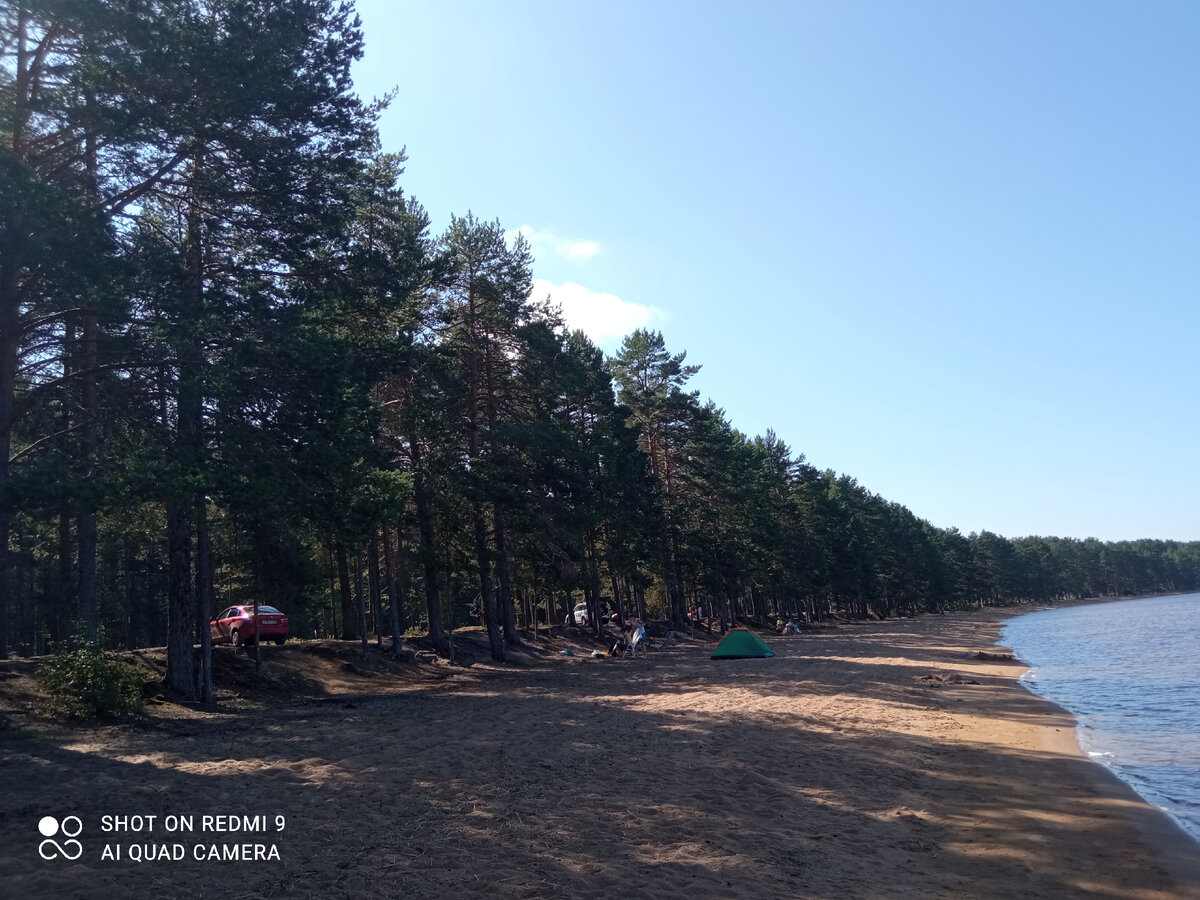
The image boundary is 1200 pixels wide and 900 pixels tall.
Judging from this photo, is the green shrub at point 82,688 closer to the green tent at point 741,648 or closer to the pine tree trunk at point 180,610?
the pine tree trunk at point 180,610

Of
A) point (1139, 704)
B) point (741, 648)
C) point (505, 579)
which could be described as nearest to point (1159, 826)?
point (1139, 704)

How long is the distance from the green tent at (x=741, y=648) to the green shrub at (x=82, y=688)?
71.3 ft

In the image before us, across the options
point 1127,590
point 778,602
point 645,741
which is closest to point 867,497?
point 778,602

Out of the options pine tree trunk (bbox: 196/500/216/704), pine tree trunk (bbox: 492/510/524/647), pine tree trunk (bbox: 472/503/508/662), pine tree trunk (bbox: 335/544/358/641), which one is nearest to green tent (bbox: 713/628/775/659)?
pine tree trunk (bbox: 472/503/508/662)

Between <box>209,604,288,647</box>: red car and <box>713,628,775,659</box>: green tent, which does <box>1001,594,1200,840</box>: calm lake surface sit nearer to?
<box>713,628,775,659</box>: green tent

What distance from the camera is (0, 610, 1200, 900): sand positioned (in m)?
6.75

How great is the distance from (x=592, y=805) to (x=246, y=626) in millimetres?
18790

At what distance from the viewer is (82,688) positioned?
13812 millimetres

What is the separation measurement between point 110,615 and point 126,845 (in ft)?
123

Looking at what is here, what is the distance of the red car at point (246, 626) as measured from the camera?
24.2m

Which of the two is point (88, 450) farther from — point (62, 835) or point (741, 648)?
point (741, 648)

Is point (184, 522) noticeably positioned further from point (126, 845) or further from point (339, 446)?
point (126, 845)

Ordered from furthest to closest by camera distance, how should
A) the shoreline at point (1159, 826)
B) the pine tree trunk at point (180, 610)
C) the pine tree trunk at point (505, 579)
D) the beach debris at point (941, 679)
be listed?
1. the pine tree trunk at point (505, 579)
2. the beach debris at point (941, 679)
3. the pine tree trunk at point (180, 610)
4. the shoreline at point (1159, 826)

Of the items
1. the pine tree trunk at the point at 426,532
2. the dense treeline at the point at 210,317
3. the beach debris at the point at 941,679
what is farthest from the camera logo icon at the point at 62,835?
the beach debris at the point at 941,679
